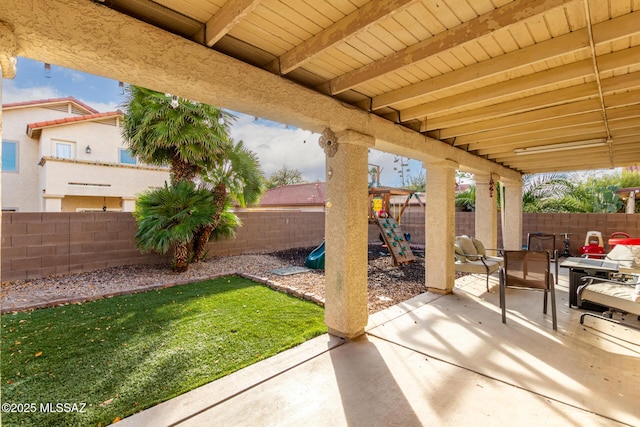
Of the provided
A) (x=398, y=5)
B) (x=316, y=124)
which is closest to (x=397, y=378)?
(x=316, y=124)

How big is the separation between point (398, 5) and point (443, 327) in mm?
3771

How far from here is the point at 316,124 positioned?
345cm

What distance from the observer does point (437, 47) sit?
2430 millimetres

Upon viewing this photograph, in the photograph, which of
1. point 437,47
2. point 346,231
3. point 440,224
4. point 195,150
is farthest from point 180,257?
point 437,47

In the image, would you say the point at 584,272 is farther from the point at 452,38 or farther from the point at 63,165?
the point at 63,165

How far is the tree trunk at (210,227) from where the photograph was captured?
742cm

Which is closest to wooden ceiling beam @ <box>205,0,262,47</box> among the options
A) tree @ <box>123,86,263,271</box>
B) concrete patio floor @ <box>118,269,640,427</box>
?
concrete patio floor @ <box>118,269,640,427</box>

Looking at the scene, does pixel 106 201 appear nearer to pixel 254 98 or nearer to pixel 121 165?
pixel 121 165

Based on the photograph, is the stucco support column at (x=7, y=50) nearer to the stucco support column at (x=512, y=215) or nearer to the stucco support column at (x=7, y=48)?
the stucco support column at (x=7, y=48)

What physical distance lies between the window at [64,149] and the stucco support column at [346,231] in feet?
44.0

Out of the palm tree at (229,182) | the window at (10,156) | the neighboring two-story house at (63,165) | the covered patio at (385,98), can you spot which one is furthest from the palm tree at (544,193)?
the window at (10,156)

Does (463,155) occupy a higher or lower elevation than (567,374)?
higher

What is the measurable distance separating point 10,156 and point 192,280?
11708 millimetres

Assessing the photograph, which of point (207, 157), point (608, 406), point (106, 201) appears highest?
point (207, 157)
